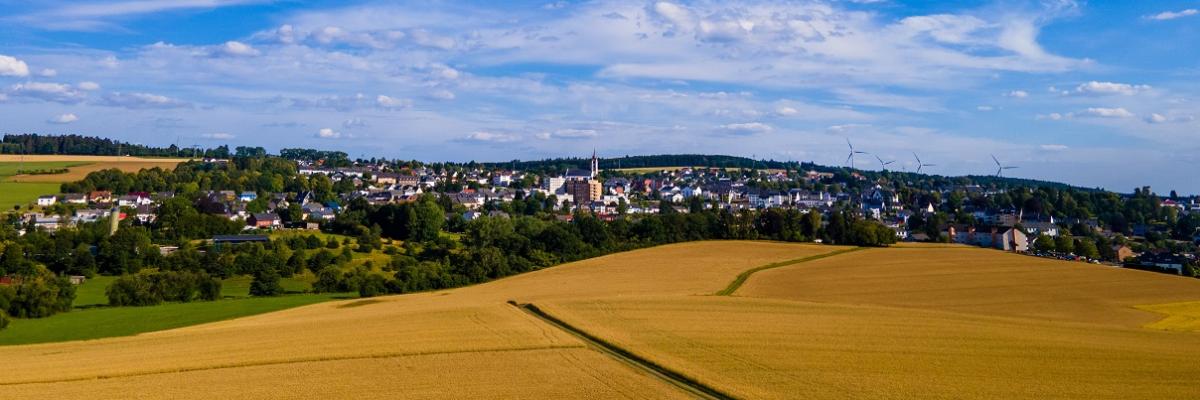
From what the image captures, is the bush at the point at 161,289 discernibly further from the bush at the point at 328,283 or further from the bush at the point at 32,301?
the bush at the point at 328,283

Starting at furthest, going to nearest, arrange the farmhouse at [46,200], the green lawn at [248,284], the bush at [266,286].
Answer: the farmhouse at [46,200]
the green lawn at [248,284]
the bush at [266,286]

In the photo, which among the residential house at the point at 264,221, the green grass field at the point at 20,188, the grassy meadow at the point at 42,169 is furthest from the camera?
the grassy meadow at the point at 42,169

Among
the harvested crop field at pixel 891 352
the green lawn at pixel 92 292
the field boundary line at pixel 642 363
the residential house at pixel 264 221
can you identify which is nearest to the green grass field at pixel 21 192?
the residential house at pixel 264 221

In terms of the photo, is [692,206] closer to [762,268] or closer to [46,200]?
[762,268]

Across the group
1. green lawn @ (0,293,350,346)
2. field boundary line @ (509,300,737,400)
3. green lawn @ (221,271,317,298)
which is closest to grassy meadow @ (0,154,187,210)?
green lawn @ (221,271,317,298)

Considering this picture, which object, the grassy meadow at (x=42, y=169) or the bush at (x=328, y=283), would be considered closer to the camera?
the bush at (x=328, y=283)

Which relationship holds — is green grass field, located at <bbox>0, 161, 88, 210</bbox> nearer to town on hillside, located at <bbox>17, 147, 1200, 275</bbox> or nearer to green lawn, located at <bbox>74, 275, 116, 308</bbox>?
town on hillside, located at <bbox>17, 147, 1200, 275</bbox>

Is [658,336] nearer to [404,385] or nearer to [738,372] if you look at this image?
[738,372]
